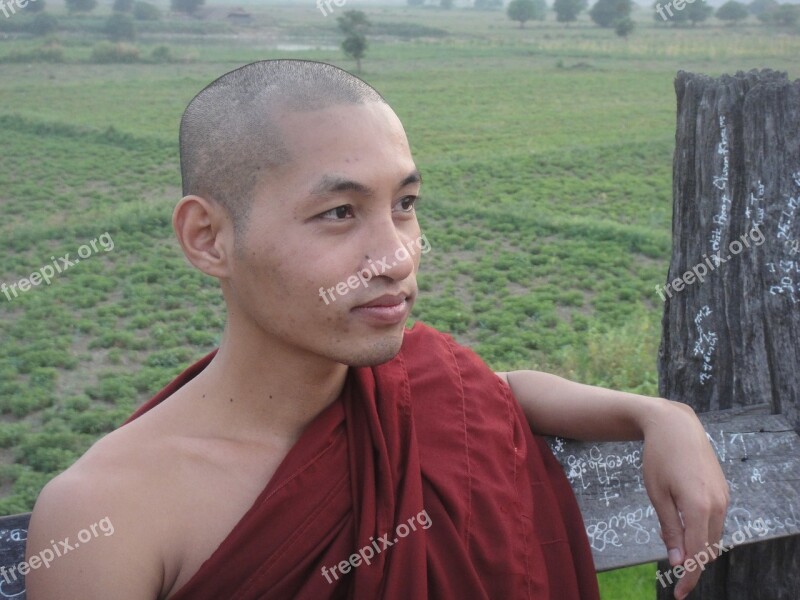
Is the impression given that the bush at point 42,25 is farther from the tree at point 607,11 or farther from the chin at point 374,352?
the tree at point 607,11

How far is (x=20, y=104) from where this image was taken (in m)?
17.7

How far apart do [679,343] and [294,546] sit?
1.44 metres

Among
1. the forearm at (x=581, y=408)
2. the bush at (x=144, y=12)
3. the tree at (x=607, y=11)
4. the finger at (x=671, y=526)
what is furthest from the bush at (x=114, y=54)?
the tree at (x=607, y=11)

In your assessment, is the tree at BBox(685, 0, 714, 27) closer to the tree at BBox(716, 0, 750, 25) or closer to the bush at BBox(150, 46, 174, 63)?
the tree at BBox(716, 0, 750, 25)

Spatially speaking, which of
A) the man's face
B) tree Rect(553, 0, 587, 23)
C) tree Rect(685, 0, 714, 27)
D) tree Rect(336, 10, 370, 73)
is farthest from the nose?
tree Rect(553, 0, 587, 23)

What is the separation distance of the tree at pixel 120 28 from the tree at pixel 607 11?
35733mm

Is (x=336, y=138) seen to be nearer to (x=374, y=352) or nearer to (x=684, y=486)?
(x=374, y=352)

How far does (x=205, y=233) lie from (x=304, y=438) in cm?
48

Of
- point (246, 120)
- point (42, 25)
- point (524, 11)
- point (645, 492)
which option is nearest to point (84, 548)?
point (246, 120)

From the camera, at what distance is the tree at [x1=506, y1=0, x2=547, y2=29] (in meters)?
61.4

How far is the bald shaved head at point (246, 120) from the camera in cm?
166

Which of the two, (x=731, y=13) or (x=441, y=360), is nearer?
(x=441, y=360)

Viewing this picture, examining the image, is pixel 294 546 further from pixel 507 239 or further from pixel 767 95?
pixel 507 239

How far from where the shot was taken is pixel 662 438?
6.20ft
